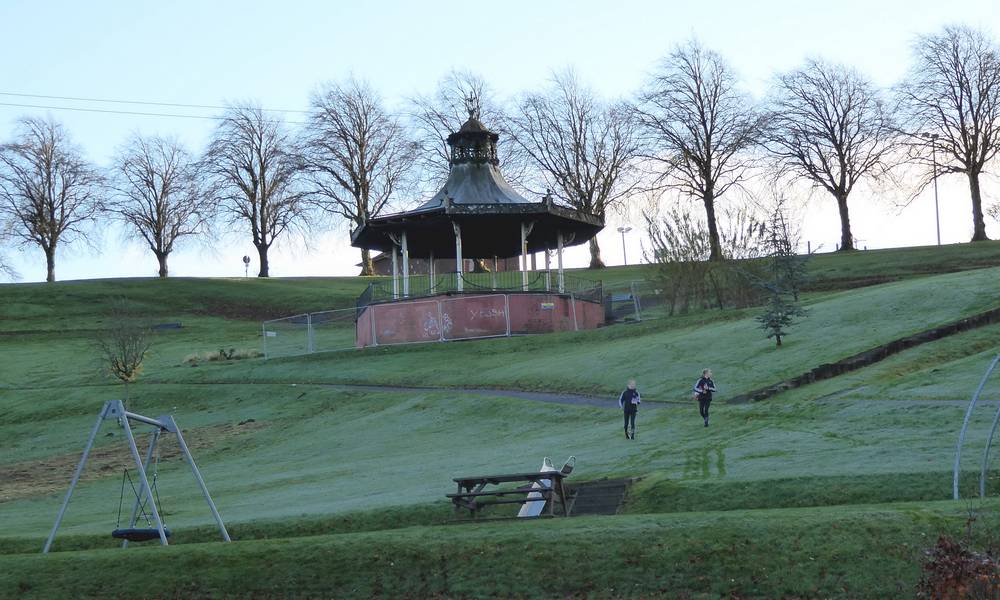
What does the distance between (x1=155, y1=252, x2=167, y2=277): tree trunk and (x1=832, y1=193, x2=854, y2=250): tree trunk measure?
173 ft

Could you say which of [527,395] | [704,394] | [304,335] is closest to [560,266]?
[304,335]

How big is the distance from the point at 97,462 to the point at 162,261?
63.5 metres

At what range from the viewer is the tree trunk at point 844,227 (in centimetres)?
7456

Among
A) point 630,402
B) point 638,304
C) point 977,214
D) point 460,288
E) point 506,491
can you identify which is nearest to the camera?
point 506,491

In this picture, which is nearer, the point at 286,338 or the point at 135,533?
the point at 135,533

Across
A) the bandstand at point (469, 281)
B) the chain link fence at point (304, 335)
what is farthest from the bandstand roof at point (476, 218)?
the chain link fence at point (304, 335)

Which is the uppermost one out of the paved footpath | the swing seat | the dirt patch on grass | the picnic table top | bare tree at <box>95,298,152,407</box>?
bare tree at <box>95,298,152,407</box>

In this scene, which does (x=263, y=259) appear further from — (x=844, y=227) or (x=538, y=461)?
(x=538, y=461)

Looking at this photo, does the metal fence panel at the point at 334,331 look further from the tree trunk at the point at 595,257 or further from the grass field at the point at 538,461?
the tree trunk at the point at 595,257

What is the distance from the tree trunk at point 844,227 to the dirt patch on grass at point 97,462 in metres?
50.6

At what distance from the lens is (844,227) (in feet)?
249

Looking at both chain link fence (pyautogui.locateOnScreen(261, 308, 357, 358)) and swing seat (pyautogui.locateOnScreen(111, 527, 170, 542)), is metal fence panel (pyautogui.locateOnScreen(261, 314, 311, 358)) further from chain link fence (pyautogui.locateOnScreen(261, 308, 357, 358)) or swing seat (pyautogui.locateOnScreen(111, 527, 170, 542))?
swing seat (pyautogui.locateOnScreen(111, 527, 170, 542))

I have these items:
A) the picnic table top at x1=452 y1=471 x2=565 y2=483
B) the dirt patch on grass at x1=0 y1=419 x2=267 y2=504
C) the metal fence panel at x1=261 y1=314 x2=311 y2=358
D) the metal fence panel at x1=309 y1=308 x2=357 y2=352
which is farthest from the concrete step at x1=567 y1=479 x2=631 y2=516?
the metal fence panel at x1=261 y1=314 x2=311 y2=358

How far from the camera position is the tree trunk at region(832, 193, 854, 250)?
74.6 metres
